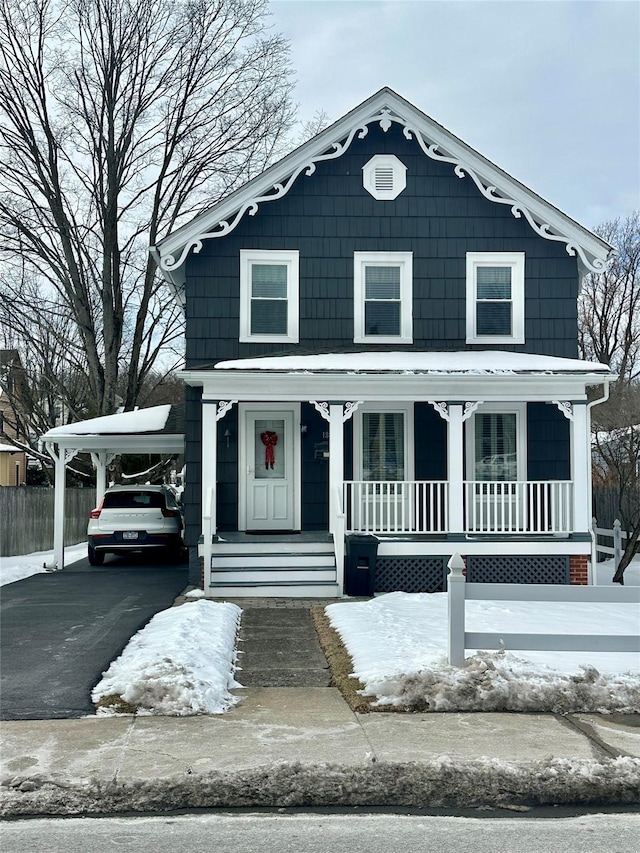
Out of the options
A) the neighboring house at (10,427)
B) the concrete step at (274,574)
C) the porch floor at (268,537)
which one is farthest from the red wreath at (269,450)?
the neighboring house at (10,427)

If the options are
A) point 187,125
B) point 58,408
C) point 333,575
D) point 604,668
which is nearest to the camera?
point 604,668

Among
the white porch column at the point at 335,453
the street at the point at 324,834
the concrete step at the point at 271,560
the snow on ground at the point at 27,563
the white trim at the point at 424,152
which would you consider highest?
the white trim at the point at 424,152

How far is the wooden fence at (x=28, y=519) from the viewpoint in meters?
20.1

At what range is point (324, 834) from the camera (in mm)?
5016

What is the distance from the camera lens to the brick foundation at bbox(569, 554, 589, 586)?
1418cm

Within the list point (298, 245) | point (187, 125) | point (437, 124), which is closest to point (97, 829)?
point (298, 245)

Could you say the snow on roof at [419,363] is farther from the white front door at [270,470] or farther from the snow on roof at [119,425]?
the snow on roof at [119,425]

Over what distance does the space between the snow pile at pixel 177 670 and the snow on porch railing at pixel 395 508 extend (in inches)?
167

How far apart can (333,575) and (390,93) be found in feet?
27.4

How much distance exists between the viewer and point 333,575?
13648 millimetres

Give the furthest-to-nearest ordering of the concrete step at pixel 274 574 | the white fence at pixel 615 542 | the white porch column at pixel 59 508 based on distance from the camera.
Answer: the white fence at pixel 615 542, the white porch column at pixel 59 508, the concrete step at pixel 274 574

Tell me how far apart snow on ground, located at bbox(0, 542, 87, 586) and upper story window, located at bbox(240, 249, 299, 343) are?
632 centimetres

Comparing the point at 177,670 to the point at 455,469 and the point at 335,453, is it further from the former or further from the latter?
the point at 455,469

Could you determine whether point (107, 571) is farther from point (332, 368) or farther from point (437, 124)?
point (437, 124)
